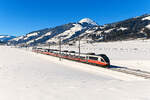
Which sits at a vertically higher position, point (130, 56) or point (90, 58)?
point (90, 58)

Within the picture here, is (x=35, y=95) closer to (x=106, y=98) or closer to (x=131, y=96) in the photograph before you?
(x=106, y=98)

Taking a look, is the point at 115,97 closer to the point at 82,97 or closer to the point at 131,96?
the point at 131,96

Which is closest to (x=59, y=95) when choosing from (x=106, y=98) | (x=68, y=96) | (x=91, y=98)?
(x=68, y=96)

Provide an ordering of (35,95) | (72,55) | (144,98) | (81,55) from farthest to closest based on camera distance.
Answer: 1. (72,55)
2. (81,55)
3. (35,95)
4. (144,98)

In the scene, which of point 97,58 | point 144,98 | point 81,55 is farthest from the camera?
point 81,55

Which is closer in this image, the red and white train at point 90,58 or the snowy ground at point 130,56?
the red and white train at point 90,58

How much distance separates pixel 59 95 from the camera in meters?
8.80

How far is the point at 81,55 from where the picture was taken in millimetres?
34406

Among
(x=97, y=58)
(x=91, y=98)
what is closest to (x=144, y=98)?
(x=91, y=98)

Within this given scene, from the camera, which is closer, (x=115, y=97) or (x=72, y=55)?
(x=115, y=97)

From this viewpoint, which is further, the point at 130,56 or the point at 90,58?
the point at 130,56

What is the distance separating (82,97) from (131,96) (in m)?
3.39

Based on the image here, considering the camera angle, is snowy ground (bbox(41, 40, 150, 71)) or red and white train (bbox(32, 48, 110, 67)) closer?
red and white train (bbox(32, 48, 110, 67))

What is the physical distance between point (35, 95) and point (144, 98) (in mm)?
7416
